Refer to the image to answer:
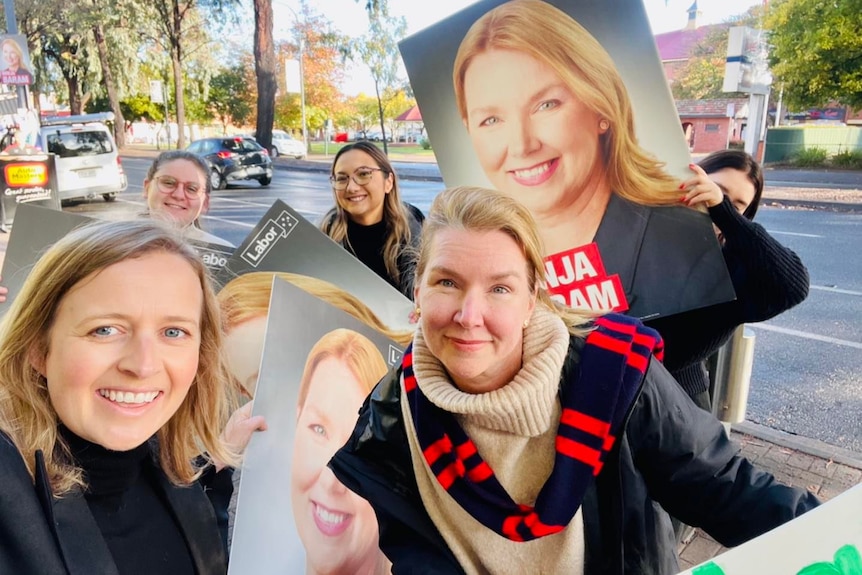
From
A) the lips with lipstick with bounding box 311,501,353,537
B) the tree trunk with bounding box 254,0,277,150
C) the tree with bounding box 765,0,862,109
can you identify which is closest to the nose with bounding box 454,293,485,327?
the lips with lipstick with bounding box 311,501,353,537

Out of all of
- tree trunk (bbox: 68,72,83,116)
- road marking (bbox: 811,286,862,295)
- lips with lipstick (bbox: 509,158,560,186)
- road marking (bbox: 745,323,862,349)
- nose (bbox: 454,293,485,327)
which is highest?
tree trunk (bbox: 68,72,83,116)

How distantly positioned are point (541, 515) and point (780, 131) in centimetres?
2442

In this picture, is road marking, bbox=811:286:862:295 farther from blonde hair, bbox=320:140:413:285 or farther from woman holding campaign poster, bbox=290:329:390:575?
woman holding campaign poster, bbox=290:329:390:575

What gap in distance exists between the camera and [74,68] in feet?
24.6

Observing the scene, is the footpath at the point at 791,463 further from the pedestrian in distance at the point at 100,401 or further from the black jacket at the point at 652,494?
the pedestrian in distance at the point at 100,401

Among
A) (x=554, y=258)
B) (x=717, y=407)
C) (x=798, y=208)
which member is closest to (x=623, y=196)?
(x=554, y=258)

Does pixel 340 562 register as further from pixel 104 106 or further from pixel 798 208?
pixel 798 208

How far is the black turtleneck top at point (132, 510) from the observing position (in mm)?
1136

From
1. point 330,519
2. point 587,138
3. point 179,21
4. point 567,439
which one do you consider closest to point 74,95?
point 179,21

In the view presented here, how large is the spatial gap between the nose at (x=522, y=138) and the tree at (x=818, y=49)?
1253 cm

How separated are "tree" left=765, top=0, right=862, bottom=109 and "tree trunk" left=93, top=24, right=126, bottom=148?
475 inches

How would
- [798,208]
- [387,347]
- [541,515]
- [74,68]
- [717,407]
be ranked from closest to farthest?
1. [541,515]
2. [387,347]
3. [717,407]
4. [74,68]
5. [798,208]

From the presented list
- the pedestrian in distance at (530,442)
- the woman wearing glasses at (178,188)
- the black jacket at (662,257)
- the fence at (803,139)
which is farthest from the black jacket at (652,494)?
the fence at (803,139)

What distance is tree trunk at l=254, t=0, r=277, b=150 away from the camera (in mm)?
4113
